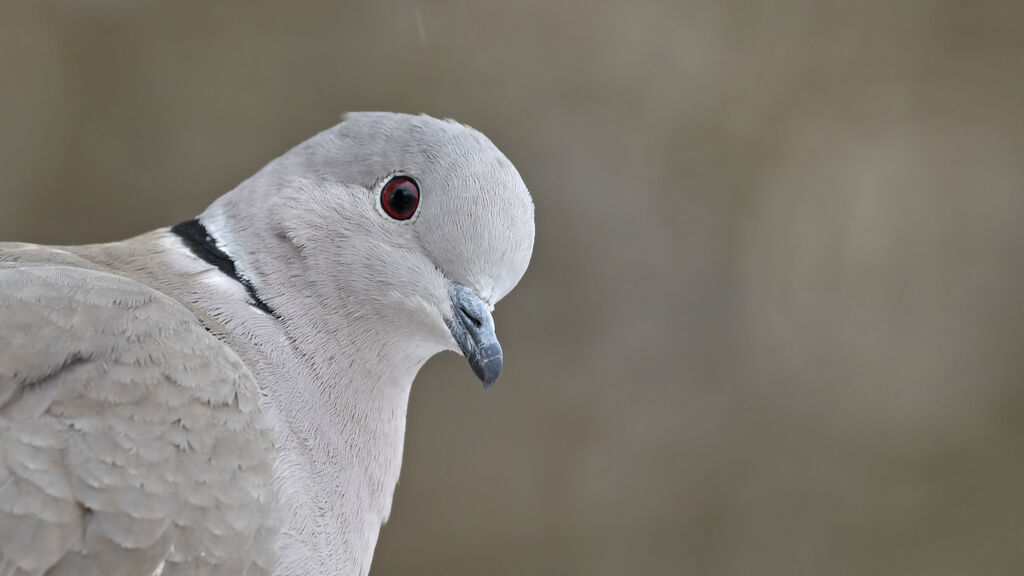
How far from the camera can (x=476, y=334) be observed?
146 centimetres

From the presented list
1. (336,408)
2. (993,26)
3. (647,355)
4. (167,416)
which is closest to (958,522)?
(647,355)

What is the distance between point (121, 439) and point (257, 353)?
9.8 inches

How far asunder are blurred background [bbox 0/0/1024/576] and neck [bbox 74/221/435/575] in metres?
1.99

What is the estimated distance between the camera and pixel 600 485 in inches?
144

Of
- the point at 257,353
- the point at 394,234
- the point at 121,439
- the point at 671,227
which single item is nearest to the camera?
the point at 121,439

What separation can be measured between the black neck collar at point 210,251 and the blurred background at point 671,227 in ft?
6.25

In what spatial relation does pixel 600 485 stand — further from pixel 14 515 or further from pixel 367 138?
pixel 14 515

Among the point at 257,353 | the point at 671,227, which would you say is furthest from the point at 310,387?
the point at 671,227

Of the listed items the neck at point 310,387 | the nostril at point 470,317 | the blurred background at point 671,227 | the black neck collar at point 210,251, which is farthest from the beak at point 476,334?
the blurred background at point 671,227

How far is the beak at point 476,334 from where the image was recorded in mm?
1431

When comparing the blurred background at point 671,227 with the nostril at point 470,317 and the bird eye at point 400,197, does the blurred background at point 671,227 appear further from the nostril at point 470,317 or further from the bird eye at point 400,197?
the nostril at point 470,317

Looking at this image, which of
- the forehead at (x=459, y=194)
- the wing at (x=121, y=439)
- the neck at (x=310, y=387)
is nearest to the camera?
the wing at (x=121, y=439)

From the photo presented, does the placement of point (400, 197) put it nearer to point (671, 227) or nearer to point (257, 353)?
point (257, 353)

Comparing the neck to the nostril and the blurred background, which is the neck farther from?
the blurred background
